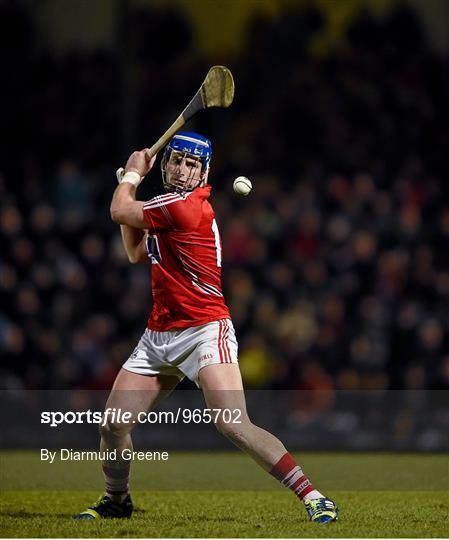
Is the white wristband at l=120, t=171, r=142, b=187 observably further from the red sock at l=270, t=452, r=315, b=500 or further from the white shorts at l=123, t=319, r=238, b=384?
the red sock at l=270, t=452, r=315, b=500

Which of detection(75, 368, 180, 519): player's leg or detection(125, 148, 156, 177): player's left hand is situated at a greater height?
detection(125, 148, 156, 177): player's left hand

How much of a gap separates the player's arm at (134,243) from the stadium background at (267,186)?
597 centimetres

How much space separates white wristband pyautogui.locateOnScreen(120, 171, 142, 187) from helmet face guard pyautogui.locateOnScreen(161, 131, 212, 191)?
0.21 meters

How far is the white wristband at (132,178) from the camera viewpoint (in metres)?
7.25

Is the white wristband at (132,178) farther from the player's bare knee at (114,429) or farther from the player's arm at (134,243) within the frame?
the player's bare knee at (114,429)

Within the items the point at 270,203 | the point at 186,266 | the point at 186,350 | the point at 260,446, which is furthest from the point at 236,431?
the point at 270,203

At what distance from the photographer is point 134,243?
25.0ft

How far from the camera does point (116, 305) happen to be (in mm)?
14375

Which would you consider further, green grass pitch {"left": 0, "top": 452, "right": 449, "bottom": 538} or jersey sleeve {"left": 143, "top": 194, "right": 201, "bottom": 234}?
jersey sleeve {"left": 143, "top": 194, "right": 201, "bottom": 234}

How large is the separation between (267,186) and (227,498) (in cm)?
811

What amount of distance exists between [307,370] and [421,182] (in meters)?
3.79

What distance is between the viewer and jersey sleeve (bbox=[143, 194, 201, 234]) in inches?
281

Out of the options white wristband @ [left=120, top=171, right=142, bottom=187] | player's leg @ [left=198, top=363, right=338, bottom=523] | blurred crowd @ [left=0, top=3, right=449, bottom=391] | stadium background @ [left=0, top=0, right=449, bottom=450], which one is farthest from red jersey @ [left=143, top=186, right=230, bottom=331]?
blurred crowd @ [left=0, top=3, right=449, bottom=391]

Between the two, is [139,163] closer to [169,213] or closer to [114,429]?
[169,213]
